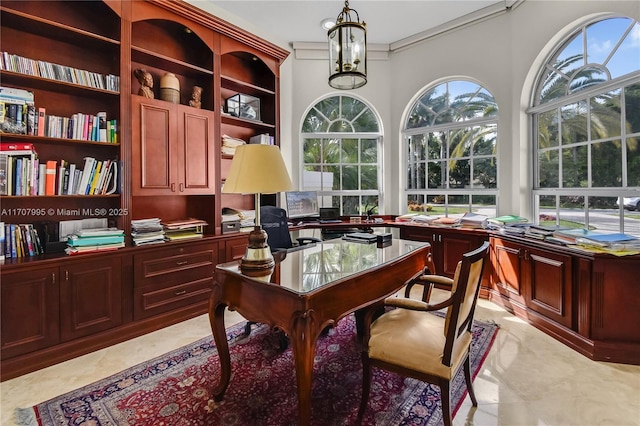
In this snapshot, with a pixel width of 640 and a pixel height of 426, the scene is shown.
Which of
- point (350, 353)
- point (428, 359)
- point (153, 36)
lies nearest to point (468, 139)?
point (350, 353)

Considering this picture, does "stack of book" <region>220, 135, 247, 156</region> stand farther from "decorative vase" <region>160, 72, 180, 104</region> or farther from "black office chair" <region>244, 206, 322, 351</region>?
"black office chair" <region>244, 206, 322, 351</region>

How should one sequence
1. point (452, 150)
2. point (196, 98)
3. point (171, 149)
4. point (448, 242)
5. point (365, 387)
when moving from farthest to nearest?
point (452, 150), point (448, 242), point (196, 98), point (171, 149), point (365, 387)

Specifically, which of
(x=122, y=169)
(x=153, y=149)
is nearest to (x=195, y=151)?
(x=153, y=149)

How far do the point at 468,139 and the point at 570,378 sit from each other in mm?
2836

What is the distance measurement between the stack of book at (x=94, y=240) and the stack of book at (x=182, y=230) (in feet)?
1.32

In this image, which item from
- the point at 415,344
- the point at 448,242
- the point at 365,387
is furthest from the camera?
the point at 448,242

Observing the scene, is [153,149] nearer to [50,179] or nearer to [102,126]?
[102,126]

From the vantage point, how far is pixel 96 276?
97.0 inches

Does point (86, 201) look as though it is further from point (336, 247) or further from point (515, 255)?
point (515, 255)

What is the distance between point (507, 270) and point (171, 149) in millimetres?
3516

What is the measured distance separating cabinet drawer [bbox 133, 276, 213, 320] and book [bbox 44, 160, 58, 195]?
3.28 feet

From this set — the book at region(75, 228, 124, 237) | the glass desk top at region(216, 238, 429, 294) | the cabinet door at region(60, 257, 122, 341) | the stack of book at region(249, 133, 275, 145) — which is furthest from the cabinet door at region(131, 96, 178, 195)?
the glass desk top at region(216, 238, 429, 294)

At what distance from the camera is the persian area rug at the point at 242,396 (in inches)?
66.2

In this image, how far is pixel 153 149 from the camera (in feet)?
9.46
